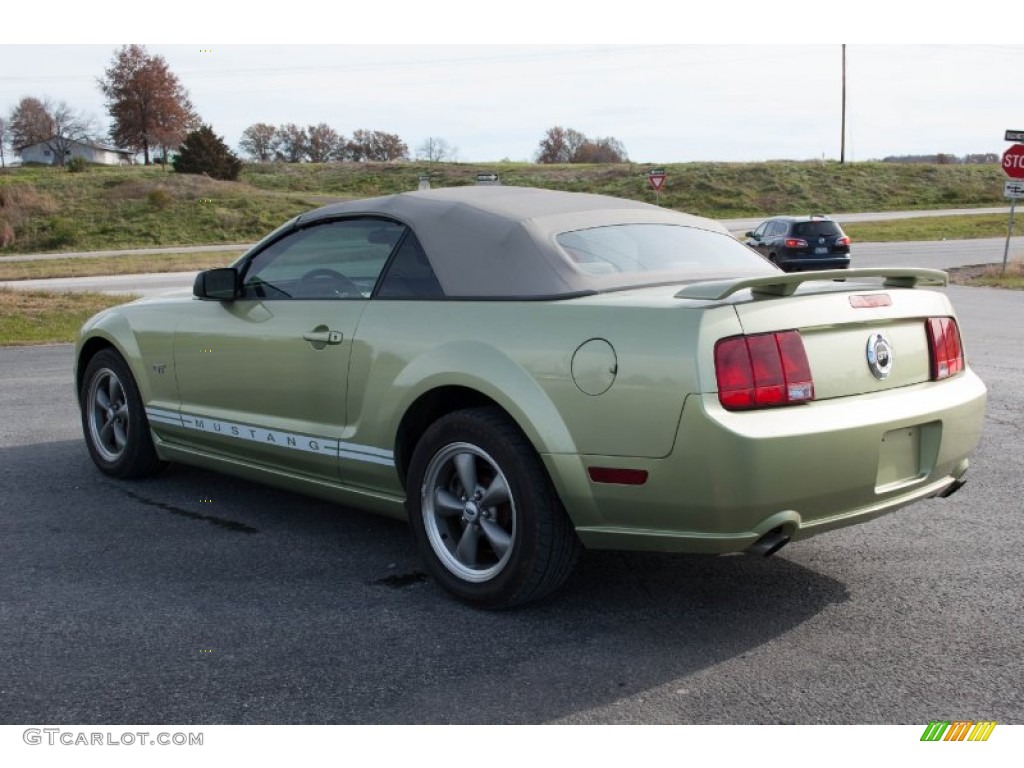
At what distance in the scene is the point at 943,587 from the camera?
13.9 ft

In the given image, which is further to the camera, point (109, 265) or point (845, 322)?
point (109, 265)

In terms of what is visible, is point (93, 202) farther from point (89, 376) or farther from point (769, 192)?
point (89, 376)

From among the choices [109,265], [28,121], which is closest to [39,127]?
[28,121]

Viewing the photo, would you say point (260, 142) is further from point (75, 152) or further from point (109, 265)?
point (109, 265)

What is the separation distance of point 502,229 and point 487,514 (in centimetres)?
112

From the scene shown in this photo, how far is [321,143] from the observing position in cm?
10088

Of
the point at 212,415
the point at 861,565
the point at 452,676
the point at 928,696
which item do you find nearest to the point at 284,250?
the point at 212,415

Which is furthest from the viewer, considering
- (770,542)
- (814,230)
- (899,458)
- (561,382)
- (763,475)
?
(814,230)

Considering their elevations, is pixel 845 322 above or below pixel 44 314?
above

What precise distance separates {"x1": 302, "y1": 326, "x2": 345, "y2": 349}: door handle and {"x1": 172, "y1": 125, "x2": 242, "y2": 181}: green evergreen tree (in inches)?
2322

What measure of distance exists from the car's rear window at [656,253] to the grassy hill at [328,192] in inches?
1646

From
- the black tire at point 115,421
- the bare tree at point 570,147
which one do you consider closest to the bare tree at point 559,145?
the bare tree at point 570,147

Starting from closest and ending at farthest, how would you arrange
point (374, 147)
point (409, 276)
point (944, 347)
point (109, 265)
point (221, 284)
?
point (944, 347), point (409, 276), point (221, 284), point (109, 265), point (374, 147)

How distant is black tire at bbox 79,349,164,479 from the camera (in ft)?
19.6
